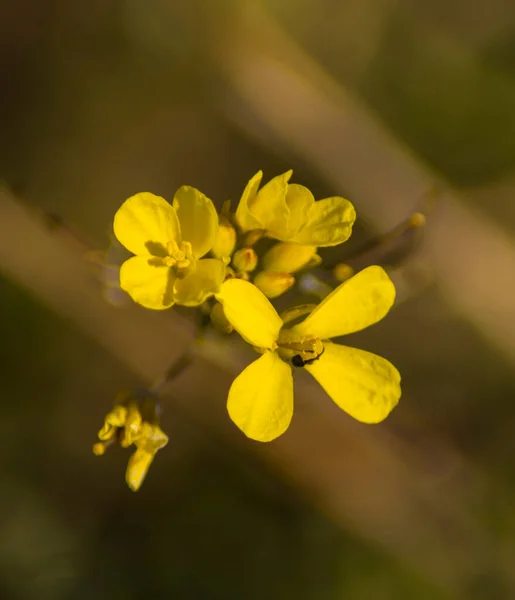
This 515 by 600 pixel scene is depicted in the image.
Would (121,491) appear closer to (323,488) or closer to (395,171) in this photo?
(323,488)

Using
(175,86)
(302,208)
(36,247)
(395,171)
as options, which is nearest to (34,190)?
(36,247)

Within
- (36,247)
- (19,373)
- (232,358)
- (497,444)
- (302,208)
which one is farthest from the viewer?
(497,444)

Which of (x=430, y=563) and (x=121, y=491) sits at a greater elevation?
(x=430, y=563)

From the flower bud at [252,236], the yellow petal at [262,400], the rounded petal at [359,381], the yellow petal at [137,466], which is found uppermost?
the flower bud at [252,236]

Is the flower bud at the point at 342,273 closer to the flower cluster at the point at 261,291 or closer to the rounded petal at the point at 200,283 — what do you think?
the flower cluster at the point at 261,291

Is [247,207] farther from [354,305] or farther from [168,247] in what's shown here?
[354,305]

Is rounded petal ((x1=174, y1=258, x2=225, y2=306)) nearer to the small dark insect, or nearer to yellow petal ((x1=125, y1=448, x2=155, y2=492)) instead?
the small dark insect

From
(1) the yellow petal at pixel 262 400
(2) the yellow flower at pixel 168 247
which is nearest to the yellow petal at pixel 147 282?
(2) the yellow flower at pixel 168 247
